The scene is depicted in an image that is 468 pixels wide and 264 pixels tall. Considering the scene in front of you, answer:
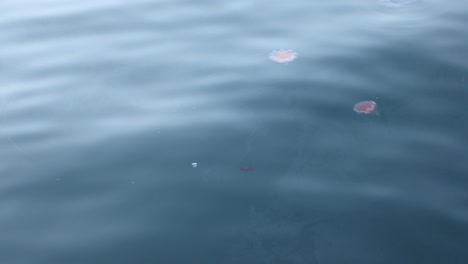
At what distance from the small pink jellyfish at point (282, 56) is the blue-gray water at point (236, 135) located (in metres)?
0.06

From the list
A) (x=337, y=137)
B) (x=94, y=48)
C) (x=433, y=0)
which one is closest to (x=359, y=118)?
(x=337, y=137)

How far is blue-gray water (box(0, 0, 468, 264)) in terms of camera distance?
265 cm

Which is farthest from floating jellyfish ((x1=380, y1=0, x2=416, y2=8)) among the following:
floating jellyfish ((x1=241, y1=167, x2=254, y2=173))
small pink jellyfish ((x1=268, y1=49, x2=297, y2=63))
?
floating jellyfish ((x1=241, y1=167, x2=254, y2=173))

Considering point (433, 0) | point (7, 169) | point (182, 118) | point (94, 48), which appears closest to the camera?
point (7, 169)

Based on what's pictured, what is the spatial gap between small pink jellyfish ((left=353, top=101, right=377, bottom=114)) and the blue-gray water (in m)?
0.04

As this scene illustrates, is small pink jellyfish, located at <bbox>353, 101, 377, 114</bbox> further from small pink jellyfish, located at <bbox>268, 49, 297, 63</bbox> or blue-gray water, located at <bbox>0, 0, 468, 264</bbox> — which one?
small pink jellyfish, located at <bbox>268, 49, 297, 63</bbox>

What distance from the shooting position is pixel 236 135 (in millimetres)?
3207

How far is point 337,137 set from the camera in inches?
124

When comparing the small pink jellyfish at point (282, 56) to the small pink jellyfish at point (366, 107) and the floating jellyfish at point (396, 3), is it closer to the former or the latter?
the small pink jellyfish at point (366, 107)

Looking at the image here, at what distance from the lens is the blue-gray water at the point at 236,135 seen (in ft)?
8.69

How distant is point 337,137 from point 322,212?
1.91 ft

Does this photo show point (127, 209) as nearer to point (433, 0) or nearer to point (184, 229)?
point (184, 229)

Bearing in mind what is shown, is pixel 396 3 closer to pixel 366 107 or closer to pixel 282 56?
pixel 282 56

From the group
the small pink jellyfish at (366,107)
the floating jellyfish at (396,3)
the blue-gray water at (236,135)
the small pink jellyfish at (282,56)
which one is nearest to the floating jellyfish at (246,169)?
the blue-gray water at (236,135)
